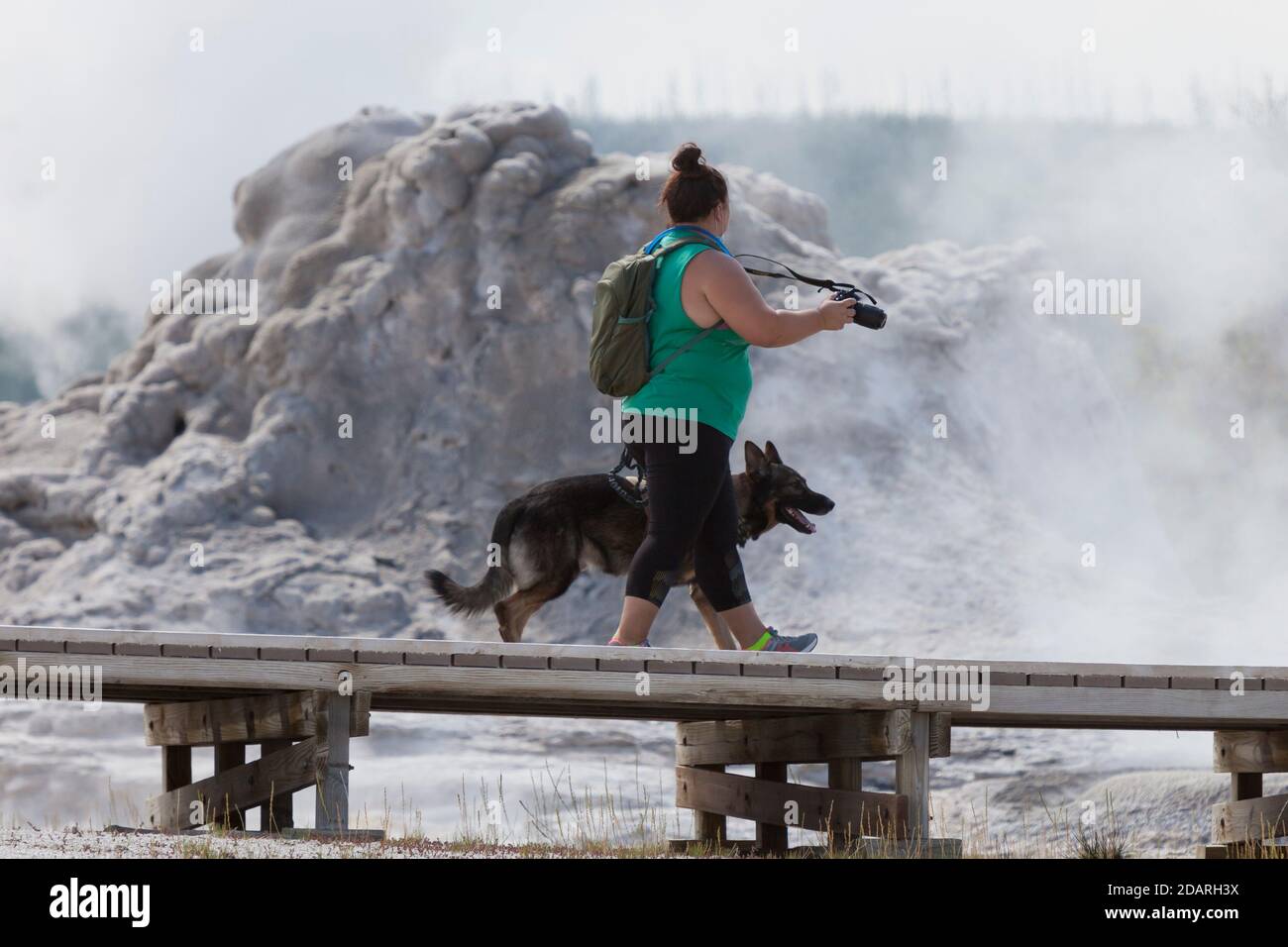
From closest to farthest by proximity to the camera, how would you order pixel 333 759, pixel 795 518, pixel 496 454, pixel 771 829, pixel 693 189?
pixel 693 189
pixel 333 759
pixel 795 518
pixel 771 829
pixel 496 454

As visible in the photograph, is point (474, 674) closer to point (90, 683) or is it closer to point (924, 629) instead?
point (90, 683)

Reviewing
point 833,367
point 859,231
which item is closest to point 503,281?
point 833,367

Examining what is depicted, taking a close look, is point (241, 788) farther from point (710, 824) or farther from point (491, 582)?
point (710, 824)

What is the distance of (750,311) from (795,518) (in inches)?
66.4

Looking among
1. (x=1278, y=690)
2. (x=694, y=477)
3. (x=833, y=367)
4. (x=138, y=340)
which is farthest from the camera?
(x=138, y=340)

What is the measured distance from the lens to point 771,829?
7.28 m

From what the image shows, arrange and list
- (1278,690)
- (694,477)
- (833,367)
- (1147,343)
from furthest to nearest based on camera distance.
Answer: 1. (1147,343)
2. (833,367)
3. (1278,690)
4. (694,477)

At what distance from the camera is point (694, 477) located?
539 centimetres

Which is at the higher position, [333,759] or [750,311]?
[750,311]

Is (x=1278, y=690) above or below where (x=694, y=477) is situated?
below

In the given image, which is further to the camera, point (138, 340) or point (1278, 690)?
point (138, 340)

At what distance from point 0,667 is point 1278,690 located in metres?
4.68

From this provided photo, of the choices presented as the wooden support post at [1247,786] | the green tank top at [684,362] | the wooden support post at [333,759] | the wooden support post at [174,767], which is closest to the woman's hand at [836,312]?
the green tank top at [684,362]

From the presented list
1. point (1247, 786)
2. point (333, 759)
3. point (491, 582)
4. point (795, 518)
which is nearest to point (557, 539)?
point (491, 582)
